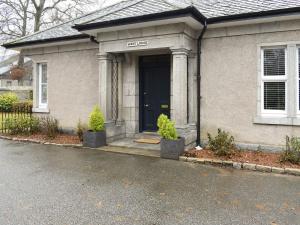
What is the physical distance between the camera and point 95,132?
30.6ft

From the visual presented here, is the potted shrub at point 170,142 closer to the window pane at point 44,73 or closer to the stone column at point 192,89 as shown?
the stone column at point 192,89

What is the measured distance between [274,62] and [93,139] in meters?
5.90

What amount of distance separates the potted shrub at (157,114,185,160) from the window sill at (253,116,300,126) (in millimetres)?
2336

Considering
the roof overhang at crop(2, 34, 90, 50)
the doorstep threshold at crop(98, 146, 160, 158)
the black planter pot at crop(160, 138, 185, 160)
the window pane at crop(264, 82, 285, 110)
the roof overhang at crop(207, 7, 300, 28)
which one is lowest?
the doorstep threshold at crop(98, 146, 160, 158)

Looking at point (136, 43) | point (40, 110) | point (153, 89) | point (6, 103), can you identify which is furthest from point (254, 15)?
point (6, 103)

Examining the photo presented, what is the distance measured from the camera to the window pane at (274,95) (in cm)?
827

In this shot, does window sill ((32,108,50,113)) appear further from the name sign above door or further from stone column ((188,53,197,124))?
stone column ((188,53,197,124))

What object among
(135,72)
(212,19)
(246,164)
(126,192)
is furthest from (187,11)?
(126,192)

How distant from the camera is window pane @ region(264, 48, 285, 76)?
8234 mm

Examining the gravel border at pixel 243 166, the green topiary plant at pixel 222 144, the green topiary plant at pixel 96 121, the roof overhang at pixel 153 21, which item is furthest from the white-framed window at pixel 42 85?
the green topiary plant at pixel 222 144

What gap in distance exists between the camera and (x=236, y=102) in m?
8.70

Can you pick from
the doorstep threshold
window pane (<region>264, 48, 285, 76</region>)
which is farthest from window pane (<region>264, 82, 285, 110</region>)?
the doorstep threshold

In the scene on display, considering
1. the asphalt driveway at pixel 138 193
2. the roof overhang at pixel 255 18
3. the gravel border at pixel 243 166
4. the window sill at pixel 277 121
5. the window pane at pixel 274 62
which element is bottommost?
the asphalt driveway at pixel 138 193

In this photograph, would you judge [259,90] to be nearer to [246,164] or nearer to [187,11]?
[246,164]
